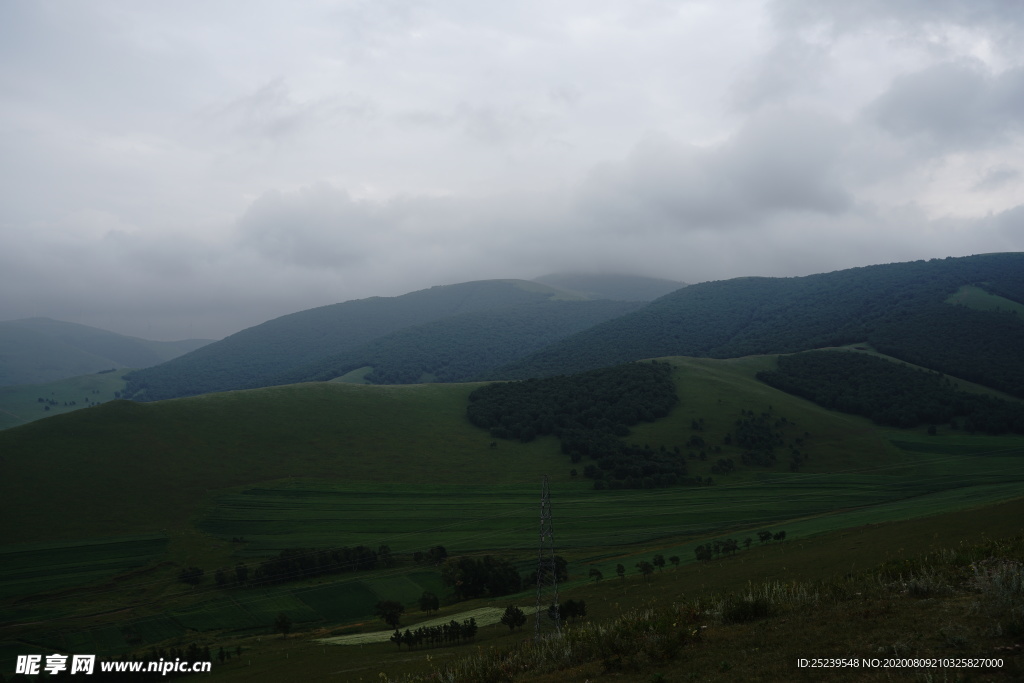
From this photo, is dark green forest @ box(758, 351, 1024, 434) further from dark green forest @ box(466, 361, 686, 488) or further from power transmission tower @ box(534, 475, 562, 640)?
power transmission tower @ box(534, 475, 562, 640)

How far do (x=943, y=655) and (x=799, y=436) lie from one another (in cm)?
12836

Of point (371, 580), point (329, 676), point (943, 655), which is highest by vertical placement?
point (943, 655)

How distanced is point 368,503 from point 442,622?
185 ft

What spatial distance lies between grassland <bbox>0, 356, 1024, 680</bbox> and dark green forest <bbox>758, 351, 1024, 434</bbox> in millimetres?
7012

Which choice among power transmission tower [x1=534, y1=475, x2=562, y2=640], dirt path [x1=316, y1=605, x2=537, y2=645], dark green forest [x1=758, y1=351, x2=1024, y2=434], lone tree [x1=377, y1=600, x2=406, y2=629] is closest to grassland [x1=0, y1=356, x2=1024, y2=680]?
lone tree [x1=377, y1=600, x2=406, y2=629]

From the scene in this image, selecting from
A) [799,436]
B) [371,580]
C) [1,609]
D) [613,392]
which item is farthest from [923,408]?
[1,609]

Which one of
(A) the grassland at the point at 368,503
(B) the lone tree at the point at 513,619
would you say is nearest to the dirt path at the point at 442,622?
(A) the grassland at the point at 368,503

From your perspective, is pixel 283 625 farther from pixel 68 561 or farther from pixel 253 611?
pixel 68 561

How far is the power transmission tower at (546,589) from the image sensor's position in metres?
33.7

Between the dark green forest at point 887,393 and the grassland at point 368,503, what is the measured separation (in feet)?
23.0

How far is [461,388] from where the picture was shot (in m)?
174

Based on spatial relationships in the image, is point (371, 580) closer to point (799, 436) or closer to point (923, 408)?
point (799, 436)

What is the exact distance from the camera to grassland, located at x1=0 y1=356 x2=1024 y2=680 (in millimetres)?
61031

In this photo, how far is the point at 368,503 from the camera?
104562 mm
